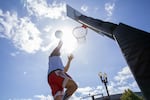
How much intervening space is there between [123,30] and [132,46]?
0.29 m

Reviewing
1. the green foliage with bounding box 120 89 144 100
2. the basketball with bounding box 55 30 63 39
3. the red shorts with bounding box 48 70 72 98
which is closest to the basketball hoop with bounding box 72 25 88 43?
the basketball with bounding box 55 30 63 39

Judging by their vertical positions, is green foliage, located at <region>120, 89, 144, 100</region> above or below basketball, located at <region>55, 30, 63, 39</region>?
above

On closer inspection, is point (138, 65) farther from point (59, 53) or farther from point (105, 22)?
point (59, 53)

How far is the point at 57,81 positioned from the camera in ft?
15.7

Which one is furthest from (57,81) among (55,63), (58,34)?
(58,34)

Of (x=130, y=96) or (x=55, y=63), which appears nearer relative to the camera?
(x=55, y=63)

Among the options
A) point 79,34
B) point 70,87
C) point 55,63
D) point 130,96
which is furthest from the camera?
point 130,96

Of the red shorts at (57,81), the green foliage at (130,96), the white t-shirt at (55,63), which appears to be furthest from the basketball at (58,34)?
the green foliage at (130,96)

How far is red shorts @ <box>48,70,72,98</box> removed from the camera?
181 inches

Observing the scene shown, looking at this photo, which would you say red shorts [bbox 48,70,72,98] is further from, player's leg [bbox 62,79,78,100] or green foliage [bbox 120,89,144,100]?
green foliage [bbox 120,89,144,100]

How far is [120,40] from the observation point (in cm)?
254

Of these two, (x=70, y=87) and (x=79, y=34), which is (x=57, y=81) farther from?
(x=79, y=34)

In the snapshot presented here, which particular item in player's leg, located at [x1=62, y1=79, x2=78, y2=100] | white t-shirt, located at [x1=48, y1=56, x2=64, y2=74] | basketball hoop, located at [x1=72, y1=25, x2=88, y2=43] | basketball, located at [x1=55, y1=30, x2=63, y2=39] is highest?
basketball hoop, located at [x1=72, y1=25, x2=88, y2=43]

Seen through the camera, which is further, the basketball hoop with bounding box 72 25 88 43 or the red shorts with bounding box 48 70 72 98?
the basketball hoop with bounding box 72 25 88 43
